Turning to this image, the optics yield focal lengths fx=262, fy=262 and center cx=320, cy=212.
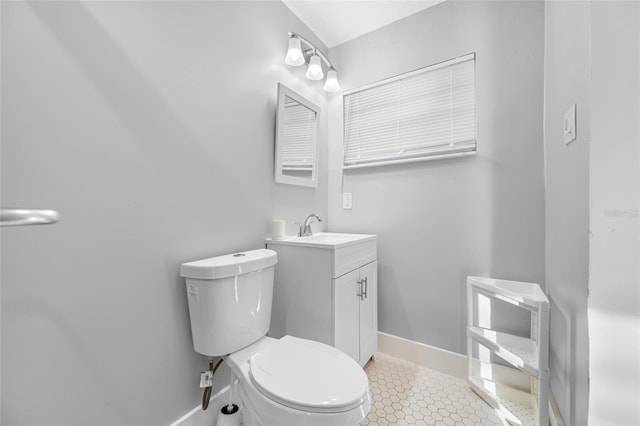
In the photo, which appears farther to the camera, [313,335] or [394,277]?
[394,277]

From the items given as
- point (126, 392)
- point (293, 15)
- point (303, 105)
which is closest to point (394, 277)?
point (303, 105)

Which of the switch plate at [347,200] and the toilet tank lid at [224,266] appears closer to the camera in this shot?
the toilet tank lid at [224,266]

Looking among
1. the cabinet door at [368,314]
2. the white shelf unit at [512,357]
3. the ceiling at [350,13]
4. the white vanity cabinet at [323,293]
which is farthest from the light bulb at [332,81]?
the white shelf unit at [512,357]

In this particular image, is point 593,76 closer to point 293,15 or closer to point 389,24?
point 389,24

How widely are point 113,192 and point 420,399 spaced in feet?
5.64

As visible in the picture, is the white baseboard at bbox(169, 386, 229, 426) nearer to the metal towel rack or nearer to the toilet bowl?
the toilet bowl

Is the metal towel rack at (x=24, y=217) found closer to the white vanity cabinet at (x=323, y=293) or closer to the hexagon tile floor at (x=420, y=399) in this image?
the white vanity cabinet at (x=323, y=293)

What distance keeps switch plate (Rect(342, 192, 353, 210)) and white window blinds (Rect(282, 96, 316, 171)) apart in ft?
1.20

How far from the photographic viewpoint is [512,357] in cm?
120

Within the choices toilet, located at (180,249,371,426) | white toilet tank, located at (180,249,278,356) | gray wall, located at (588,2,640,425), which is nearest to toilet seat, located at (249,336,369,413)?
toilet, located at (180,249,371,426)

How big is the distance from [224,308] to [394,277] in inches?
47.6

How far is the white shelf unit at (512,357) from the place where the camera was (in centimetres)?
109

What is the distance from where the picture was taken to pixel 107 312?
885 millimetres

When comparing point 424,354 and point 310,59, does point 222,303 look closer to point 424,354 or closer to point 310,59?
point 424,354
